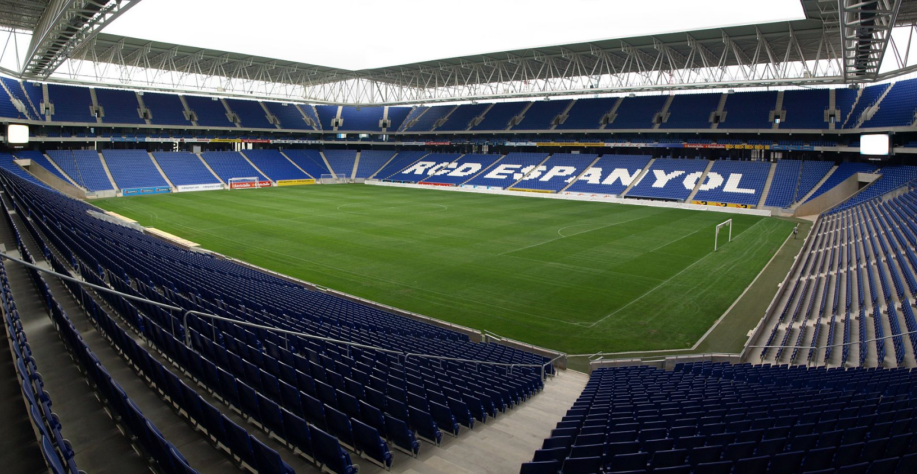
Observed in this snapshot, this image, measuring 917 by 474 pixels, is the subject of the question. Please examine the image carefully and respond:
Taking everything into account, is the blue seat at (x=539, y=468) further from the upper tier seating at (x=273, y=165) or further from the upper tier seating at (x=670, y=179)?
the upper tier seating at (x=273, y=165)

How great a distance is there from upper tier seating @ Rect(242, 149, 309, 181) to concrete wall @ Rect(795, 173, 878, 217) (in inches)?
2175

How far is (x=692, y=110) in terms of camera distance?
5728 cm

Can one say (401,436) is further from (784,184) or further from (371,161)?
(371,161)

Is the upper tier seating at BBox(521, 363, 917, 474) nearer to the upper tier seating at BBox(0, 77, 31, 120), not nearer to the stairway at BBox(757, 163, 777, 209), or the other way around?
the stairway at BBox(757, 163, 777, 209)

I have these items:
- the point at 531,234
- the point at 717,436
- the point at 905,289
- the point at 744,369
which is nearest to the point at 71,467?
the point at 717,436

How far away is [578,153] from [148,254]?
54.0 meters

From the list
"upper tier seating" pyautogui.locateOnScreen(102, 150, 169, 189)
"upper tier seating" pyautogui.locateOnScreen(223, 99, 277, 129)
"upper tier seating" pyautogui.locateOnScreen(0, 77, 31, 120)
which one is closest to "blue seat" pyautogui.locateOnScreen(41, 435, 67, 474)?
"upper tier seating" pyautogui.locateOnScreen(102, 150, 169, 189)

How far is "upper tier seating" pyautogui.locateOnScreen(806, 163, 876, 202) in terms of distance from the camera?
142 feet

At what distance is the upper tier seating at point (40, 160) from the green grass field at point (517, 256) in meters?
8.61

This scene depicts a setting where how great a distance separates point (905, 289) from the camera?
1608 cm

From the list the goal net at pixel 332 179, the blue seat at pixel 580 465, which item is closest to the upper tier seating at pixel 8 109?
the goal net at pixel 332 179

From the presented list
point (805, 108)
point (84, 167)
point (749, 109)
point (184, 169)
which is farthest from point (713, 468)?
point (184, 169)

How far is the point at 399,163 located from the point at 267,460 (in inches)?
2828

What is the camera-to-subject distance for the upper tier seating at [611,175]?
175 ft
